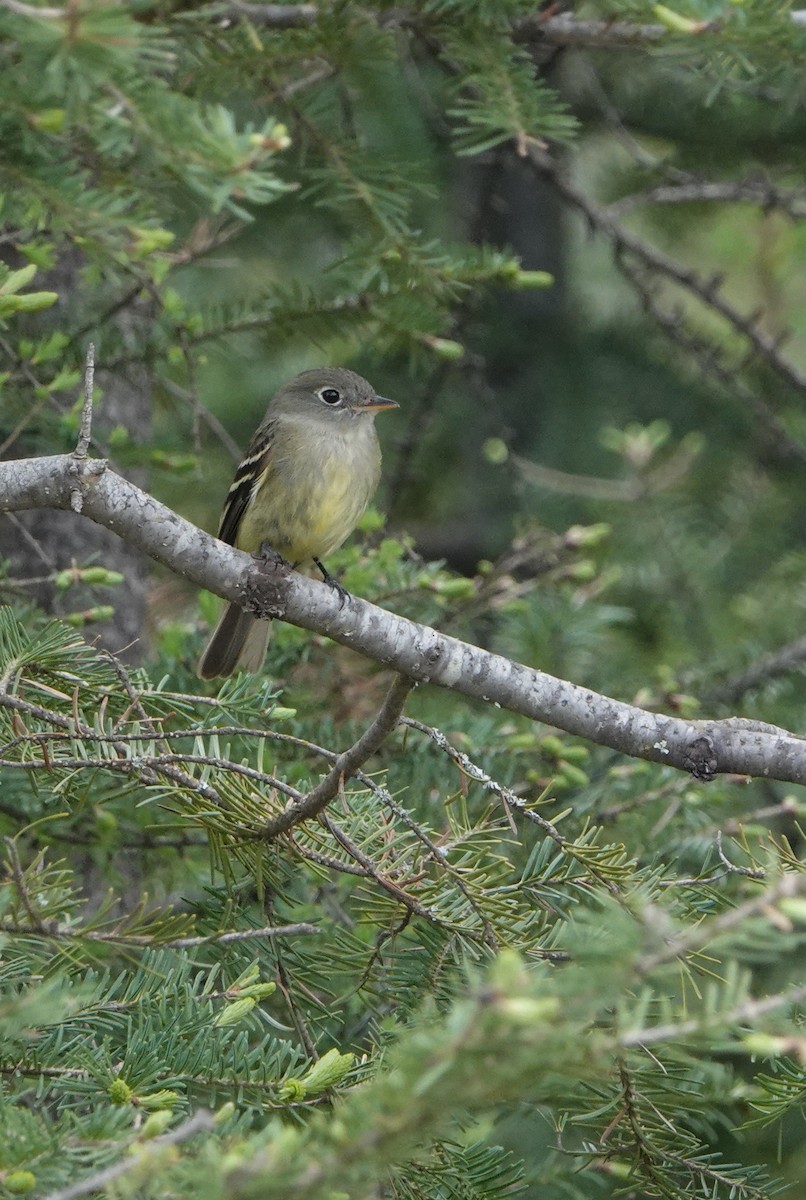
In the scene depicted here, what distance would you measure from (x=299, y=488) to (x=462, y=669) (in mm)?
1723

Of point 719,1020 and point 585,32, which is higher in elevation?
point 585,32

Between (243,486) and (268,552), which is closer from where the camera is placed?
(268,552)

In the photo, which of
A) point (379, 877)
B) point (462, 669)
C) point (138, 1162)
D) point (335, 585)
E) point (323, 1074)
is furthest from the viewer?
point (335, 585)

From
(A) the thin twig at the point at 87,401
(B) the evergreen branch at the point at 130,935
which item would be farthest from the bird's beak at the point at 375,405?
(B) the evergreen branch at the point at 130,935

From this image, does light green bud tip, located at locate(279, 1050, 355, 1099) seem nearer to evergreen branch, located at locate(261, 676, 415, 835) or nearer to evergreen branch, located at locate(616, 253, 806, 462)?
evergreen branch, located at locate(261, 676, 415, 835)

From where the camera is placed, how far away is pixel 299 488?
4594 mm

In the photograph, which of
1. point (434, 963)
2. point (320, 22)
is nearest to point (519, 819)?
point (434, 963)

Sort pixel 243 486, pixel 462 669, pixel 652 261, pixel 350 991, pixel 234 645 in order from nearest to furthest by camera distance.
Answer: pixel 350 991, pixel 462 669, pixel 234 645, pixel 243 486, pixel 652 261

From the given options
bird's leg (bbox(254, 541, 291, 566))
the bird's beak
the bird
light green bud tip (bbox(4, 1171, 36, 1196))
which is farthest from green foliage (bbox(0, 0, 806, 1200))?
the bird's beak

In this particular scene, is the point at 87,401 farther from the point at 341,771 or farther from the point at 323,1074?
the point at 323,1074

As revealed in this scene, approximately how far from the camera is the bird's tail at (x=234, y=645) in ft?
13.5

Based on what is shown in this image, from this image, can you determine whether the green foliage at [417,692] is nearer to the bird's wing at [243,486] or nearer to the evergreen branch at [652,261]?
the evergreen branch at [652,261]

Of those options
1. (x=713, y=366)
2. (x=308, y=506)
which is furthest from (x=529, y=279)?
(x=713, y=366)

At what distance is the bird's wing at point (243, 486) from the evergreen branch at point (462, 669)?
1640 millimetres
